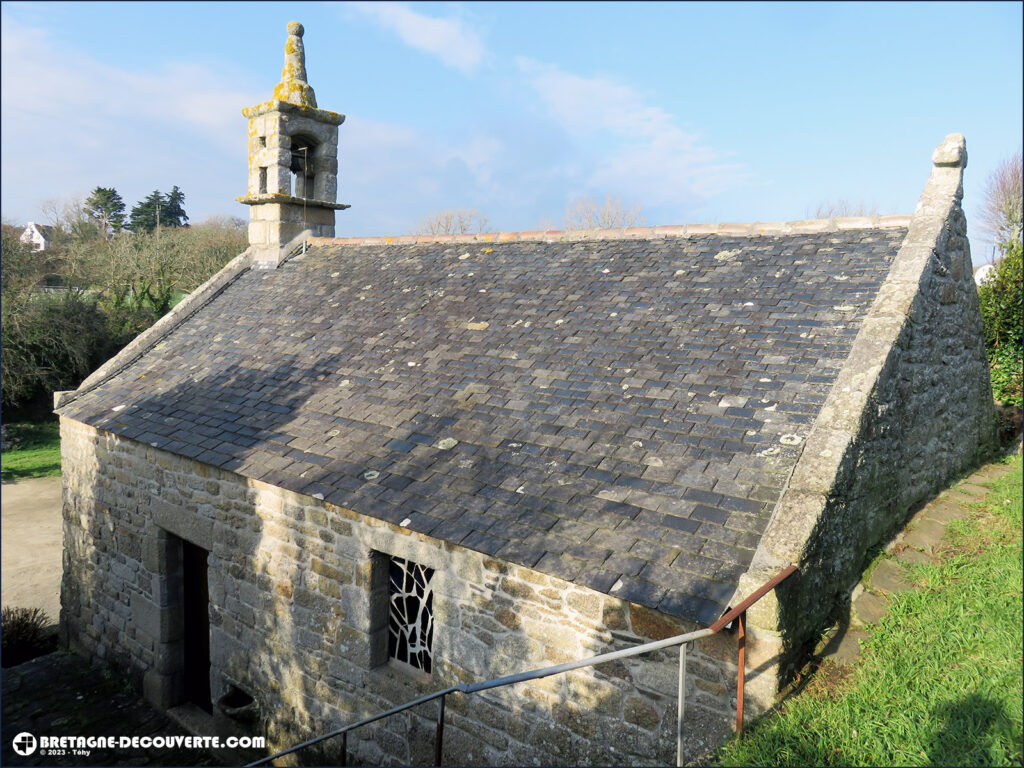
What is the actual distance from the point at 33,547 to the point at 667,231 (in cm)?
1416

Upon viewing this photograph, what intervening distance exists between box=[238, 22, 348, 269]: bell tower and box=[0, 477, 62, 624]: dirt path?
597 centimetres

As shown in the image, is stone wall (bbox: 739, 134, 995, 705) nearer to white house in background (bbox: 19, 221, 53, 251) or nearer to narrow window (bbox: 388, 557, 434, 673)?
narrow window (bbox: 388, 557, 434, 673)

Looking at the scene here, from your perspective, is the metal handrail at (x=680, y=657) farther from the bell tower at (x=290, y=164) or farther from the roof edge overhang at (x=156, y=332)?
the bell tower at (x=290, y=164)

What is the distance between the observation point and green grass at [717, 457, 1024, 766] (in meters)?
3.68

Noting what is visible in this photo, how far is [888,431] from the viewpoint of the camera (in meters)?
5.68

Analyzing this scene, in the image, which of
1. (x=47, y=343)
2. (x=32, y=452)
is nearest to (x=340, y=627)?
(x=32, y=452)

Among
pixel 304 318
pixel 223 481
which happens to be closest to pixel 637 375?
pixel 223 481

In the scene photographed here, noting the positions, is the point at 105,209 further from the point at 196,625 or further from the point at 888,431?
the point at 888,431

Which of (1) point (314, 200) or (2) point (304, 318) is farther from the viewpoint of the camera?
(1) point (314, 200)

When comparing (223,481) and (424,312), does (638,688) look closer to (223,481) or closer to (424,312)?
(223,481)

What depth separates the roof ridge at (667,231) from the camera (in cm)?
732

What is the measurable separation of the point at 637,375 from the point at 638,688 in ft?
9.13

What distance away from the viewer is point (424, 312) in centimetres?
874

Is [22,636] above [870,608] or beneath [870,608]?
beneath
